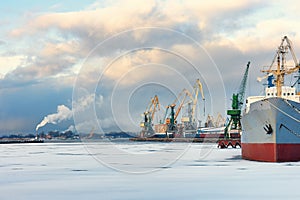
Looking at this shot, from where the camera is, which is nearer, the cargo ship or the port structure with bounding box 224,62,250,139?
the cargo ship

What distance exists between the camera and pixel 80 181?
70.1ft

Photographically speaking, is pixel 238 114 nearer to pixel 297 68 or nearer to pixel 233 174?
pixel 297 68

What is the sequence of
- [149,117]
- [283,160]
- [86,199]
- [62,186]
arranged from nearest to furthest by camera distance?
[86,199], [62,186], [283,160], [149,117]

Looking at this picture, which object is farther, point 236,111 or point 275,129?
point 236,111

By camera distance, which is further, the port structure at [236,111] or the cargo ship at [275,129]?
the port structure at [236,111]

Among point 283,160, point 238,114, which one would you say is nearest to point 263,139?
point 283,160

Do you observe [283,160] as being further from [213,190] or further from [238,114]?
[238,114]

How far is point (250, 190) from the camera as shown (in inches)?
699

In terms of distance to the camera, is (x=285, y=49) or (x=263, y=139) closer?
(x=263, y=139)

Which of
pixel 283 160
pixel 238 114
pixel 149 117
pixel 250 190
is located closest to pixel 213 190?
pixel 250 190

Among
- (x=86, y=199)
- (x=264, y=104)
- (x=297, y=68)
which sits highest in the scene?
(x=297, y=68)

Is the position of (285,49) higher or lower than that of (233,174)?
higher

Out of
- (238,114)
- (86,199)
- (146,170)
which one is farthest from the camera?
(238,114)

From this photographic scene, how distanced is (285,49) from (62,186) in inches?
1421
